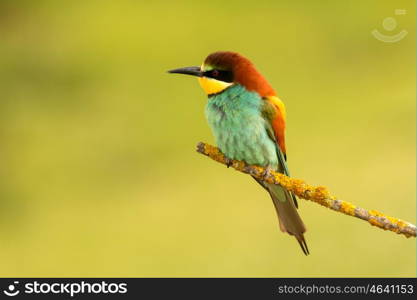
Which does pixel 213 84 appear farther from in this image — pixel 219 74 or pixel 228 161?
pixel 228 161

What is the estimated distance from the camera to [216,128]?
212 cm

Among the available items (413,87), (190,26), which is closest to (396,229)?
(413,87)

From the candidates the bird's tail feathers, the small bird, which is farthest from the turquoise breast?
the bird's tail feathers

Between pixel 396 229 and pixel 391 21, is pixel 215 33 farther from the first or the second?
pixel 396 229

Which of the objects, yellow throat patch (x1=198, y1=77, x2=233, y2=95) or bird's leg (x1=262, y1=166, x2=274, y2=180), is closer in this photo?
bird's leg (x1=262, y1=166, x2=274, y2=180)

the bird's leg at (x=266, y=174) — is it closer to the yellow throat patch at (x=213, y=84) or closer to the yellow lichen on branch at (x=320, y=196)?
the yellow lichen on branch at (x=320, y=196)

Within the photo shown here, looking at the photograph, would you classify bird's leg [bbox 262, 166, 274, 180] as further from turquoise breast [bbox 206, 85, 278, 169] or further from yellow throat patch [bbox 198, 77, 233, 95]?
yellow throat patch [bbox 198, 77, 233, 95]

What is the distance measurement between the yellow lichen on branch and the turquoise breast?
4 centimetres

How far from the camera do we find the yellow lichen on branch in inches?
60.8

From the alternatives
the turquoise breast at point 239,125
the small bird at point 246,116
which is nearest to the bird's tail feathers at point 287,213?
the small bird at point 246,116

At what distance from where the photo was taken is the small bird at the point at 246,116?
2041mm

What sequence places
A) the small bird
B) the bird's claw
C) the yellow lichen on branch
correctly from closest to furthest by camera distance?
the yellow lichen on branch, the bird's claw, the small bird

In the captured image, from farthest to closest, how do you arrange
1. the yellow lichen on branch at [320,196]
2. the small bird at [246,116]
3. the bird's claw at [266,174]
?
the small bird at [246,116] < the bird's claw at [266,174] < the yellow lichen on branch at [320,196]

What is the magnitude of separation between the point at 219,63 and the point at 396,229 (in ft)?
2.41
